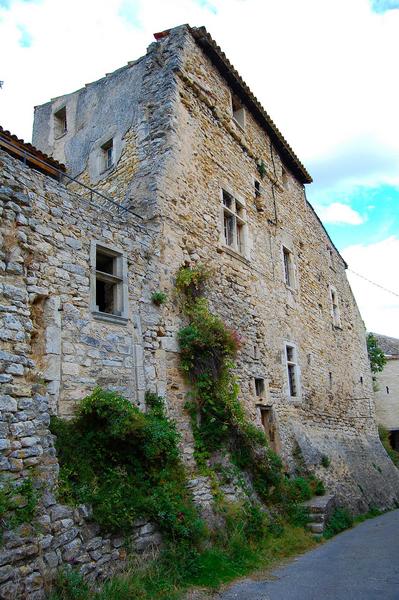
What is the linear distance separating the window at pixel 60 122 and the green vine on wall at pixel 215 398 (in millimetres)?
6070

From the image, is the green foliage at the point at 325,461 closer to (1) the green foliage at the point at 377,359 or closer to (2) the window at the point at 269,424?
(2) the window at the point at 269,424

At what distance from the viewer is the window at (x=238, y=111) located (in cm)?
1349

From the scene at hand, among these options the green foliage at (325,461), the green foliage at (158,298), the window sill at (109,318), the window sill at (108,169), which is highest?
the window sill at (108,169)

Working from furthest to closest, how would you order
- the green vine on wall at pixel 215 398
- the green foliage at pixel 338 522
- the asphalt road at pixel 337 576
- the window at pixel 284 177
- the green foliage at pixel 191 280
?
the window at pixel 284 177, the green foliage at pixel 338 522, the green foliage at pixel 191 280, the green vine on wall at pixel 215 398, the asphalt road at pixel 337 576

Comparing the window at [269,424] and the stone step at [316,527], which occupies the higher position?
the window at [269,424]

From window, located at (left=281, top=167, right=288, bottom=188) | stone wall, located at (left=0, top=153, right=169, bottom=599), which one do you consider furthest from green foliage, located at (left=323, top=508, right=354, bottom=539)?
window, located at (left=281, top=167, right=288, bottom=188)

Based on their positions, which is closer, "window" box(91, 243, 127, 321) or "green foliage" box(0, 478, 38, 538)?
"green foliage" box(0, 478, 38, 538)

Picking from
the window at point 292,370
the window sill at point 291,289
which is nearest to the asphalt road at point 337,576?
the window at point 292,370

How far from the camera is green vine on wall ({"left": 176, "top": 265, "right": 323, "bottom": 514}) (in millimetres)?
8711

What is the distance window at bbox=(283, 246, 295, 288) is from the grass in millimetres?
7984

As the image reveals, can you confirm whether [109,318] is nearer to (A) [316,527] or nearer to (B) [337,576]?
(B) [337,576]

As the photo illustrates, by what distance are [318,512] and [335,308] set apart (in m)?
9.89

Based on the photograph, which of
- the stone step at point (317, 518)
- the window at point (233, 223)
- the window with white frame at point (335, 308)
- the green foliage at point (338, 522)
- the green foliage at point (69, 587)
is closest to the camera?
the green foliage at point (69, 587)

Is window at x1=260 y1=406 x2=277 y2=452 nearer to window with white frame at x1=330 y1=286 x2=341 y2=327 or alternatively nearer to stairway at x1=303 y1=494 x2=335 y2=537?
stairway at x1=303 y1=494 x2=335 y2=537
